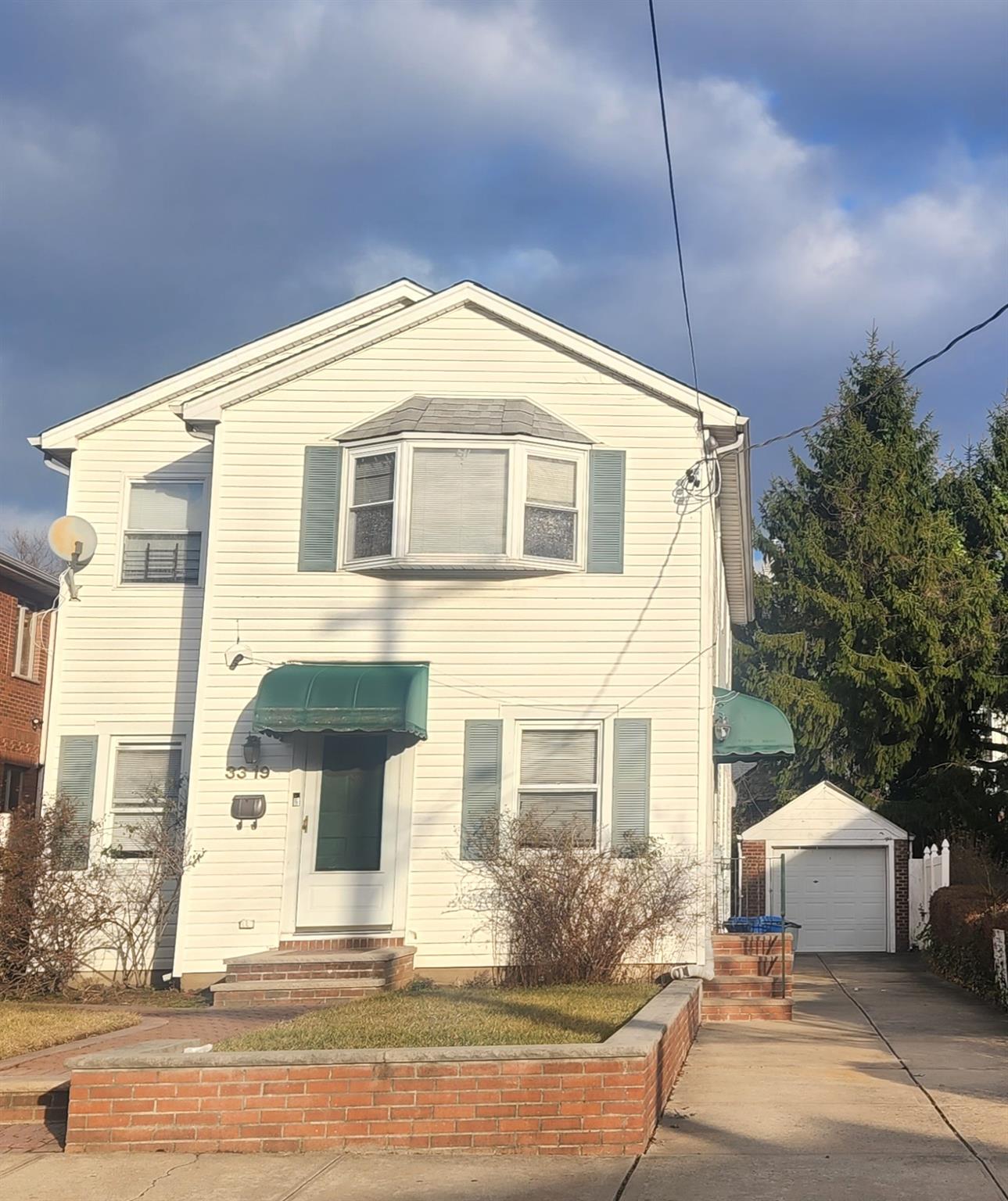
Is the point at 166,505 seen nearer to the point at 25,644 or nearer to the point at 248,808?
the point at 248,808

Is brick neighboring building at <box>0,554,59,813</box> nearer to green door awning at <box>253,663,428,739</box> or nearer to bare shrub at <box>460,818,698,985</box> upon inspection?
green door awning at <box>253,663,428,739</box>

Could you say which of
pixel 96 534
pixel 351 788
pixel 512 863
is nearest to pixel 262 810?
pixel 351 788

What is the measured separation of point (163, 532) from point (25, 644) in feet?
24.6

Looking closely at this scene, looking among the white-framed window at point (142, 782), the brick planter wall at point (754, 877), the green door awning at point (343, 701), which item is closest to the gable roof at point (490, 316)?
the green door awning at point (343, 701)

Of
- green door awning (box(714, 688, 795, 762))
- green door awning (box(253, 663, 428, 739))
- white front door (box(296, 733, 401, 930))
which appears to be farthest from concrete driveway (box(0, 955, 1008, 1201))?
green door awning (box(714, 688, 795, 762))

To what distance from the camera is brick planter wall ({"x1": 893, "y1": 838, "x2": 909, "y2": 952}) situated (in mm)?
26500

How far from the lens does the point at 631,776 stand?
14258 millimetres

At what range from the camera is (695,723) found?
564 inches

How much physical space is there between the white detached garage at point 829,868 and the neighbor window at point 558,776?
45.0 feet

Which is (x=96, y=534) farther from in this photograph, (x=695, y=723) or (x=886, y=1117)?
(x=886, y=1117)

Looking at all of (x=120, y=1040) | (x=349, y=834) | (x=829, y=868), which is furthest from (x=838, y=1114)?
(x=829, y=868)

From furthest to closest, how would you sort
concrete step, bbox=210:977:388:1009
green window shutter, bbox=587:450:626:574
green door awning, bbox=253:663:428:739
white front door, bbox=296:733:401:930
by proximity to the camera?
green window shutter, bbox=587:450:626:574, white front door, bbox=296:733:401:930, green door awning, bbox=253:663:428:739, concrete step, bbox=210:977:388:1009

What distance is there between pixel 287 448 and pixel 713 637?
537 centimetres

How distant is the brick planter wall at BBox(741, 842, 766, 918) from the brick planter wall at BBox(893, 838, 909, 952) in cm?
261
